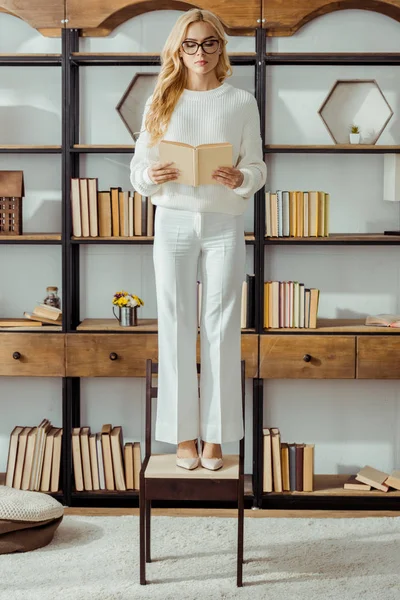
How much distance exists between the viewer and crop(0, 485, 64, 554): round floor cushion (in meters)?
3.29

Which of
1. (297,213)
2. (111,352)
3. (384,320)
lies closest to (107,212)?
(111,352)

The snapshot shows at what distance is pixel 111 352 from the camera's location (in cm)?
390

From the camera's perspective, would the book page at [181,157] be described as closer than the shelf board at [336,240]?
Yes

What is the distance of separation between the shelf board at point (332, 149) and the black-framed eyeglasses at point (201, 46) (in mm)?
995

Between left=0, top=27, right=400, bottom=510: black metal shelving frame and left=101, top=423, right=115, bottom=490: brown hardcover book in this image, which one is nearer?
left=0, top=27, right=400, bottom=510: black metal shelving frame

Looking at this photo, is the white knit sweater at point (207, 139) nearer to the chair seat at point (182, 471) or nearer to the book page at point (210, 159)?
the book page at point (210, 159)

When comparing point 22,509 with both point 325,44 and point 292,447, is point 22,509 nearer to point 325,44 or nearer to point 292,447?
point 292,447

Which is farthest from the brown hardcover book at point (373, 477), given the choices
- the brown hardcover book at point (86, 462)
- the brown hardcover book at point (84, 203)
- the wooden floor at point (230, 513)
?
the brown hardcover book at point (84, 203)

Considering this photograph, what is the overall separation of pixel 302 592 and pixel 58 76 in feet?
8.39

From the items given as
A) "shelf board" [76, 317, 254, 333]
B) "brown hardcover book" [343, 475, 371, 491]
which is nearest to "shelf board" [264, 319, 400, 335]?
"shelf board" [76, 317, 254, 333]

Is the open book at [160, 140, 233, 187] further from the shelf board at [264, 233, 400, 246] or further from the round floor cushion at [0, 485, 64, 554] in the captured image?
the round floor cushion at [0, 485, 64, 554]

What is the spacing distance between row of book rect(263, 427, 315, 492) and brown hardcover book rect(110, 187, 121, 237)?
114cm

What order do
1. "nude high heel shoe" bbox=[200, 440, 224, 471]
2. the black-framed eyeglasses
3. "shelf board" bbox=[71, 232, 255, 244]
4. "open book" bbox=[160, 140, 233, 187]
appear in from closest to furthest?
1. "open book" bbox=[160, 140, 233, 187]
2. the black-framed eyeglasses
3. "nude high heel shoe" bbox=[200, 440, 224, 471]
4. "shelf board" bbox=[71, 232, 255, 244]

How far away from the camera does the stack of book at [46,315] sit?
3.98m
